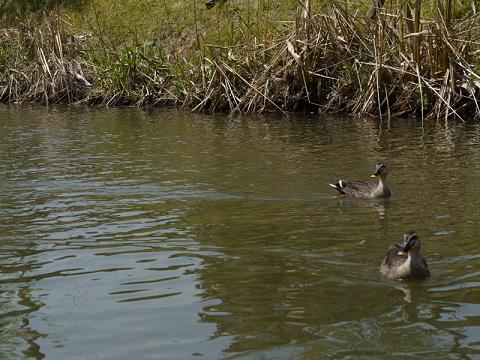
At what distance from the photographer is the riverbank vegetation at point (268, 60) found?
67.5 feet

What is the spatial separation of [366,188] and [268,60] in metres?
11.0

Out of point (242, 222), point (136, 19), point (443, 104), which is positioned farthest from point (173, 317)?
point (136, 19)

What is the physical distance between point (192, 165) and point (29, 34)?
1569 centimetres

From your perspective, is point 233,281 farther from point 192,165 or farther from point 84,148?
point 84,148

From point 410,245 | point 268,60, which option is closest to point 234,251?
point 410,245

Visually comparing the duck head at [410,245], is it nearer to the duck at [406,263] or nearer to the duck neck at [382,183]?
the duck at [406,263]

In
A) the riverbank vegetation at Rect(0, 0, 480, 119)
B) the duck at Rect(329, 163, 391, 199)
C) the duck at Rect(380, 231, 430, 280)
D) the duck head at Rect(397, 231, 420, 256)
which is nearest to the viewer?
the duck at Rect(380, 231, 430, 280)

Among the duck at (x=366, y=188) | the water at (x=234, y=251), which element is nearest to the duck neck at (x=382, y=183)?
the duck at (x=366, y=188)

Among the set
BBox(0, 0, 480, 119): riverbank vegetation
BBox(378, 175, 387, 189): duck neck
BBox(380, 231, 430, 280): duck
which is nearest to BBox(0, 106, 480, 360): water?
BBox(380, 231, 430, 280): duck

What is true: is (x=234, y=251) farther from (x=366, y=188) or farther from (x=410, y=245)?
(x=366, y=188)

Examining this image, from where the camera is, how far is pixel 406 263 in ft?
27.2

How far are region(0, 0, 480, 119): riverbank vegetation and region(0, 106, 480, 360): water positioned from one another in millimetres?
3121

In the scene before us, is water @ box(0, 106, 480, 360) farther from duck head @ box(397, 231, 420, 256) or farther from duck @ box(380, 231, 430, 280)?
duck head @ box(397, 231, 420, 256)

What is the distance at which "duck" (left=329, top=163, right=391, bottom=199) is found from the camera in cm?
1269
